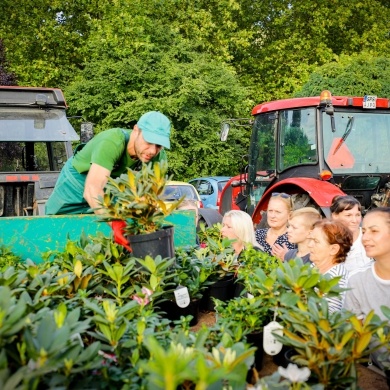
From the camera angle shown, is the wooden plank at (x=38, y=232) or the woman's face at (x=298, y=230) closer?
the wooden plank at (x=38, y=232)

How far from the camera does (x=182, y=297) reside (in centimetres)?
237

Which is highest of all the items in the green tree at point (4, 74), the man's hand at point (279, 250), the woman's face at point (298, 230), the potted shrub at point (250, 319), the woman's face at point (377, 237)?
the green tree at point (4, 74)

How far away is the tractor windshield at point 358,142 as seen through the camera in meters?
7.04

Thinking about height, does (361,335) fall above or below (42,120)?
below

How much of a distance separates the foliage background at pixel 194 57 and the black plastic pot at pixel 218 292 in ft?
41.0

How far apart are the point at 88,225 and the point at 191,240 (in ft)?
2.21

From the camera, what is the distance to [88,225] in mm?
3451

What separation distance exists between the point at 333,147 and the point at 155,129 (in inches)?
173

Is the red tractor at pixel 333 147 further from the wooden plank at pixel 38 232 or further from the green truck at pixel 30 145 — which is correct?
the wooden plank at pixel 38 232

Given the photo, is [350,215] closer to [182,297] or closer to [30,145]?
[182,297]

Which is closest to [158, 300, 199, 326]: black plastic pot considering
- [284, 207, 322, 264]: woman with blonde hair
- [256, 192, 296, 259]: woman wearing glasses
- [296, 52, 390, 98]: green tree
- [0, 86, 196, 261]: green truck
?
[284, 207, 322, 264]: woman with blonde hair

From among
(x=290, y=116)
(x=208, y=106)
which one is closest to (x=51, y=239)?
(x=290, y=116)

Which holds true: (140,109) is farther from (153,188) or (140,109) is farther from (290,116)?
(153,188)

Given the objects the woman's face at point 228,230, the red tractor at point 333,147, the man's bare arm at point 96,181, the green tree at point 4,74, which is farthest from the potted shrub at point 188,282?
the green tree at point 4,74
